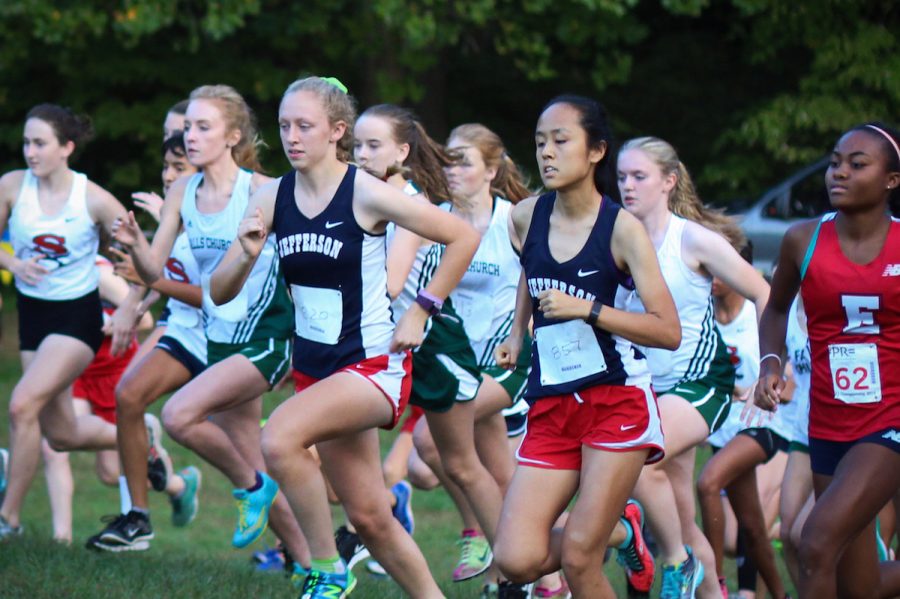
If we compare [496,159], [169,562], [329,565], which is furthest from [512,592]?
[496,159]

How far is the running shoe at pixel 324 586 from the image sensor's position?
5668mm

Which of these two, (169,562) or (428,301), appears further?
(169,562)

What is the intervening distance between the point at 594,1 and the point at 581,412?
32.0ft

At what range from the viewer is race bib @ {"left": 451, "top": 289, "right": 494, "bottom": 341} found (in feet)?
25.4

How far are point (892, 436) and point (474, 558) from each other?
2.81 m

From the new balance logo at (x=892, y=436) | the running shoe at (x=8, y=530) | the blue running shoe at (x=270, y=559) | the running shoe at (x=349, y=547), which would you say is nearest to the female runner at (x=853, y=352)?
the new balance logo at (x=892, y=436)

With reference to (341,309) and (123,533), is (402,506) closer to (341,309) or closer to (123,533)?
(123,533)

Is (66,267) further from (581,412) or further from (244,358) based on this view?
(581,412)

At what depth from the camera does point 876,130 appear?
566 centimetres

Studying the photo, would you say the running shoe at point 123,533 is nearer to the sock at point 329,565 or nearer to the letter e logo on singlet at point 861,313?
the sock at point 329,565

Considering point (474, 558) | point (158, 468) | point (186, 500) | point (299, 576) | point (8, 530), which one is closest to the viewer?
point (299, 576)

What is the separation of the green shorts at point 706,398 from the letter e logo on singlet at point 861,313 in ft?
4.41

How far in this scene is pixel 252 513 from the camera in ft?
22.4

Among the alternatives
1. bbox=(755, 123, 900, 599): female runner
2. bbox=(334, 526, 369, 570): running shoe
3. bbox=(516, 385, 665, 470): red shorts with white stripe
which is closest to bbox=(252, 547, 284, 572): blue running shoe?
Answer: bbox=(334, 526, 369, 570): running shoe
